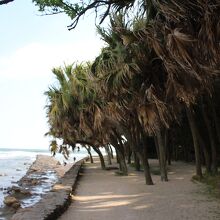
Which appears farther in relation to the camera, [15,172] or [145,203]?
[15,172]

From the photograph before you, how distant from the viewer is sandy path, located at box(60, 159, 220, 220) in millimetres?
9195

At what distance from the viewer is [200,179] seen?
15.3 meters

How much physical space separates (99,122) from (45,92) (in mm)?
6210

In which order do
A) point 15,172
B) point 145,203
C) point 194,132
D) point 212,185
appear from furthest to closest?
1. point 15,172
2. point 194,132
3. point 212,185
4. point 145,203

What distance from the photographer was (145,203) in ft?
35.6

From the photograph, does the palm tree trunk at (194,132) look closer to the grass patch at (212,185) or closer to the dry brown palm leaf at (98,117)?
the grass patch at (212,185)

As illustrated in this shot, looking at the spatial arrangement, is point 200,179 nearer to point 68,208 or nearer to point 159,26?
point 68,208

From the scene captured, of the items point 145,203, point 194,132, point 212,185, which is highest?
point 194,132

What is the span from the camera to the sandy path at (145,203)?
9195 mm

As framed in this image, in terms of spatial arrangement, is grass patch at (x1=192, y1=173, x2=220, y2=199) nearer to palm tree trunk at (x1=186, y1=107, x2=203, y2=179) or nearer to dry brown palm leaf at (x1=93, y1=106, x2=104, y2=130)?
palm tree trunk at (x1=186, y1=107, x2=203, y2=179)

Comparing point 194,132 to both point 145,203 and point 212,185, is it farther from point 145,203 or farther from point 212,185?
point 145,203

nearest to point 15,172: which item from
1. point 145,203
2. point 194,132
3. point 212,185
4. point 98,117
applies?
point 98,117

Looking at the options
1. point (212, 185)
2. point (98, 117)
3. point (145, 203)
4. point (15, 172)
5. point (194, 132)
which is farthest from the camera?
point (15, 172)

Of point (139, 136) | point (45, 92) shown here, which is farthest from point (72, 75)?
point (139, 136)
